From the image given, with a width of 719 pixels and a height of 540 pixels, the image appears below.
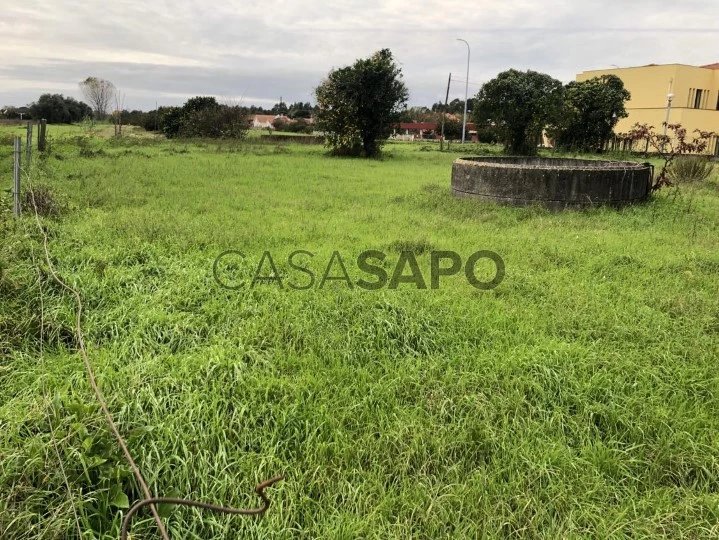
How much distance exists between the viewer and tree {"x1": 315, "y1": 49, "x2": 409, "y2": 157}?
20.0m

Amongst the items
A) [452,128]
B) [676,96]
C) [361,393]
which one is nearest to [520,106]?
[676,96]

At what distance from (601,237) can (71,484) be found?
244 inches

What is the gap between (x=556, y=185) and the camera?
823cm

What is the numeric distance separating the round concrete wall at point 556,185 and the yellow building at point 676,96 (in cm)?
3093

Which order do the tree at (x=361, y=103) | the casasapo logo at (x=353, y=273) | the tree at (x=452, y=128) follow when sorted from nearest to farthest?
1. the casasapo logo at (x=353, y=273)
2. the tree at (x=361, y=103)
3. the tree at (x=452, y=128)

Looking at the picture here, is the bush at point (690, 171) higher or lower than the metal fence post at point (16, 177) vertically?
higher

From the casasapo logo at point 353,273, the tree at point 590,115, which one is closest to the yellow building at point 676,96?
the tree at point 590,115

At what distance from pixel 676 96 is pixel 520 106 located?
18672mm

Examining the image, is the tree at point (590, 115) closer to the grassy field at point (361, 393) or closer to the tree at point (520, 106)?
the tree at point (520, 106)

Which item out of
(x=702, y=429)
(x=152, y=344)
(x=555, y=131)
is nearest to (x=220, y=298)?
Answer: (x=152, y=344)

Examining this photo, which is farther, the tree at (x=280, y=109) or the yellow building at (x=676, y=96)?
the tree at (x=280, y=109)

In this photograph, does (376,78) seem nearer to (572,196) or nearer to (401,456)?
(572,196)

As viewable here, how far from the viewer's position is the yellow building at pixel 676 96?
1362 inches

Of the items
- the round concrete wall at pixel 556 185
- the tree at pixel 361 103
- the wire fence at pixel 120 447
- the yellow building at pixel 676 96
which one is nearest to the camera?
the wire fence at pixel 120 447
